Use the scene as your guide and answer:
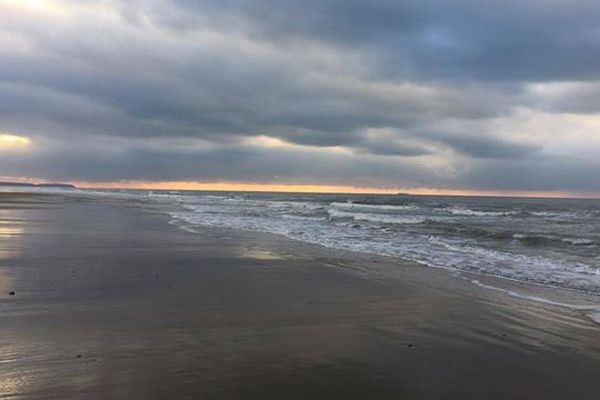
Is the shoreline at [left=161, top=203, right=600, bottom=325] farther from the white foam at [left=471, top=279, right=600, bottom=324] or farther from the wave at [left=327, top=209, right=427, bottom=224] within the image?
the wave at [left=327, top=209, right=427, bottom=224]

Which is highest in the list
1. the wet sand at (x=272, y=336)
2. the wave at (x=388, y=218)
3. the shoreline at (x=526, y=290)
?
the wet sand at (x=272, y=336)

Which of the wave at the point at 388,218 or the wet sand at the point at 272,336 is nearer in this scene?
the wet sand at the point at 272,336

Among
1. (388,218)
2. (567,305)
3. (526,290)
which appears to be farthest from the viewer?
(388,218)

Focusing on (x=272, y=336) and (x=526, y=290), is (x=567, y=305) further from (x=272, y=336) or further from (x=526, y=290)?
(x=272, y=336)

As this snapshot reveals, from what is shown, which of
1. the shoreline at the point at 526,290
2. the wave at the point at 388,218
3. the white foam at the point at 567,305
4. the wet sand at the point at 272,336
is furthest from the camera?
the wave at the point at 388,218

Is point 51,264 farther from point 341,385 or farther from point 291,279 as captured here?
point 341,385

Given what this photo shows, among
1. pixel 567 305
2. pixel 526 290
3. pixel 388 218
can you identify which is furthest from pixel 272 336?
pixel 388 218

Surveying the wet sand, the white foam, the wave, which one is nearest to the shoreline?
the white foam

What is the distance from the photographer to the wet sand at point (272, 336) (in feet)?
15.5

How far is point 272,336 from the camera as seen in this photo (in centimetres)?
632

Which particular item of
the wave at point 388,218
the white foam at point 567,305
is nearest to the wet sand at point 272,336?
the white foam at point 567,305

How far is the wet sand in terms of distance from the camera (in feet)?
15.5

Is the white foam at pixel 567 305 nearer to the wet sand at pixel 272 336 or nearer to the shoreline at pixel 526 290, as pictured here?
the shoreline at pixel 526 290

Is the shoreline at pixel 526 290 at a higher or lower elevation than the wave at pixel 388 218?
higher
